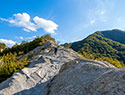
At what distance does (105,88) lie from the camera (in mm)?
1946

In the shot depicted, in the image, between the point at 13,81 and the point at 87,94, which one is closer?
the point at 87,94

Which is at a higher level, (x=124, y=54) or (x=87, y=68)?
(x=87, y=68)

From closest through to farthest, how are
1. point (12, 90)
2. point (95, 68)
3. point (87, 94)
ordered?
point (87, 94) < point (95, 68) < point (12, 90)

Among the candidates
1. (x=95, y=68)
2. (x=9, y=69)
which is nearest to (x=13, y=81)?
(x=9, y=69)

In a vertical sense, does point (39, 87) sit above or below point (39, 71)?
below

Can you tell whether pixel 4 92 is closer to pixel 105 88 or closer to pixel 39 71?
pixel 39 71

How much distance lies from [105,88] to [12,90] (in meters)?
3.85

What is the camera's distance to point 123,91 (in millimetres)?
1657

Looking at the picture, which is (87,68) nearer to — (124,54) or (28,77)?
(28,77)

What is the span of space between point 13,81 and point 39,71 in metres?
1.76

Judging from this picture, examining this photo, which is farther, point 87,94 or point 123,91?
point 87,94

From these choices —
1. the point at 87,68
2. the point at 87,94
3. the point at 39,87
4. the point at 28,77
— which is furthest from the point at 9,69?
the point at 87,94

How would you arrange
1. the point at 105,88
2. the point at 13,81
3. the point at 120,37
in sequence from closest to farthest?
1. the point at 105,88
2. the point at 13,81
3. the point at 120,37

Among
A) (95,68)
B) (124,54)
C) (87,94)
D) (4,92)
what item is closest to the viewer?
(87,94)
